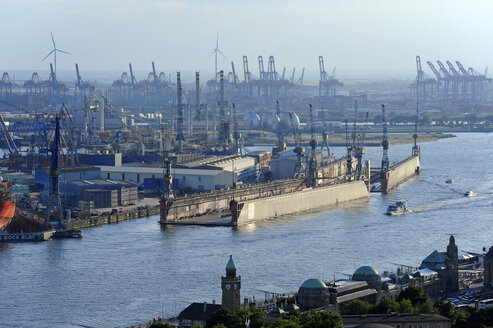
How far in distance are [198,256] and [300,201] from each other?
30.1 feet

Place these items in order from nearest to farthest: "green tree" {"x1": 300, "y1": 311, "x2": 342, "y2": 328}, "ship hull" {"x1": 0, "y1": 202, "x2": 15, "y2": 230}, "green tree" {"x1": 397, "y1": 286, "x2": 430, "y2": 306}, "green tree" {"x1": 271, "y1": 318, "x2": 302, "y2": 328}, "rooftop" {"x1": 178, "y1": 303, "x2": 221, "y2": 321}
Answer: "green tree" {"x1": 271, "y1": 318, "x2": 302, "y2": 328} → "green tree" {"x1": 300, "y1": 311, "x2": 342, "y2": 328} → "rooftop" {"x1": 178, "y1": 303, "x2": 221, "y2": 321} → "green tree" {"x1": 397, "y1": 286, "x2": 430, "y2": 306} → "ship hull" {"x1": 0, "y1": 202, "x2": 15, "y2": 230}

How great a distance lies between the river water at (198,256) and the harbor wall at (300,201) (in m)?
0.39

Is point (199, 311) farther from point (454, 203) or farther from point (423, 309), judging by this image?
point (454, 203)

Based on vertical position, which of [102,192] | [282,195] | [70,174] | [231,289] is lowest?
[282,195]

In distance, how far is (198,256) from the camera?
24016 mm

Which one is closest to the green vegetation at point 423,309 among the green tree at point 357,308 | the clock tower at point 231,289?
the green tree at point 357,308

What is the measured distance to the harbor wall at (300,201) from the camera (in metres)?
30.3

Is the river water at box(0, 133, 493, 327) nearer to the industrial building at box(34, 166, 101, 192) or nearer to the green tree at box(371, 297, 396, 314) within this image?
the green tree at box(371, 297, 396, 314)

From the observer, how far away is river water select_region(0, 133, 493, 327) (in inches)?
763

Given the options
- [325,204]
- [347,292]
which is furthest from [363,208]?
[347,292]

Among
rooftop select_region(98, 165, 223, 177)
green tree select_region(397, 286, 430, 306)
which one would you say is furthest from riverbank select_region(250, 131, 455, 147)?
green tree select_region(397, 286, 430, 306)

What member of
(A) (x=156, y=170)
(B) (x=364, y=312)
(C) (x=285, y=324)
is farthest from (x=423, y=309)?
(A) (x=156, y=170)

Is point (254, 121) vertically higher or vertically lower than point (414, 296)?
lower

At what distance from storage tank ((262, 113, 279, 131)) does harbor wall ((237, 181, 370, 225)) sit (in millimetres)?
30135
